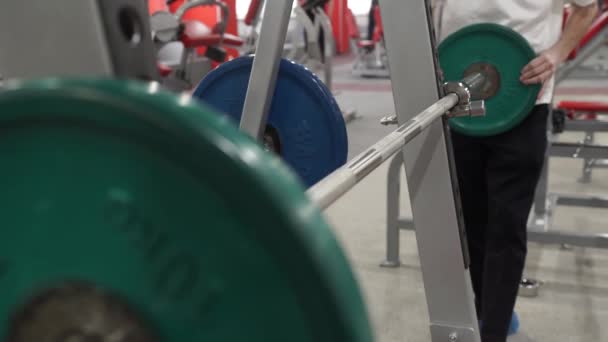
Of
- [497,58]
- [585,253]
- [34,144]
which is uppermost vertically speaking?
[34,144]

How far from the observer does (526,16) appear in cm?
151

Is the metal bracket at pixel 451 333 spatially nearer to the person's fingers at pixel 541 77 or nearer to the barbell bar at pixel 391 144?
the barbell bar at pixel 391 144

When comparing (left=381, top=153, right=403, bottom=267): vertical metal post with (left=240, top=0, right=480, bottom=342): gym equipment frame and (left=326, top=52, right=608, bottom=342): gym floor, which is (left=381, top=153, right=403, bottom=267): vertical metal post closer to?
(left=326, top=52, right=608, bottom=342): gym floor

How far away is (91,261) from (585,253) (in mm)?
2601

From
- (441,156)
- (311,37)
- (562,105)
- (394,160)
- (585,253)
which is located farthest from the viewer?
(311,37)

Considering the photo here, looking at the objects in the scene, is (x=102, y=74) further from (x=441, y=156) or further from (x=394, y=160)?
(x=394, y=160)

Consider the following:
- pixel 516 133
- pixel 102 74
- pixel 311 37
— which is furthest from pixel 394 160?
pixel 311 37

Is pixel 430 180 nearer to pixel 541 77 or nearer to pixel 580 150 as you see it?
pixel 541 77

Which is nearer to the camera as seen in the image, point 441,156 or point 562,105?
point 441,156

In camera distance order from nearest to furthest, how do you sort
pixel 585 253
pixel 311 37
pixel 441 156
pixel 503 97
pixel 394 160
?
pixel 441 156 < pixel 503 97 < pixel 394 160 < pixel 585 253 < pixel 311 37

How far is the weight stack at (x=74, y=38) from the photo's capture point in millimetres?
430

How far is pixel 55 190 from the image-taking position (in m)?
0.37

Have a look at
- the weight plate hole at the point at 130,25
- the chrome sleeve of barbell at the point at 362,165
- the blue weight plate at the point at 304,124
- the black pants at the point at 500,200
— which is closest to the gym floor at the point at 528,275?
the black pants at the point at 500,200

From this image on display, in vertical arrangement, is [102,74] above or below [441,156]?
above
